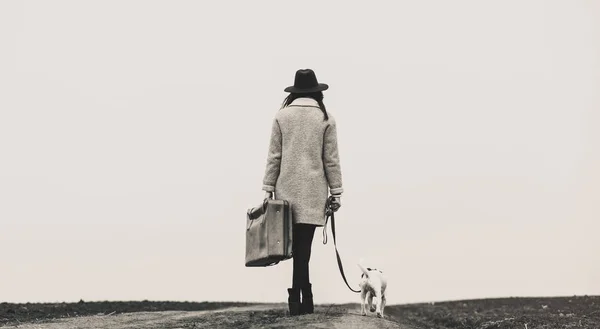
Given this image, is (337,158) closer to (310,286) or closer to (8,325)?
(310,286)

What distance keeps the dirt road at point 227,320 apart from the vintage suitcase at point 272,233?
23.4 inches

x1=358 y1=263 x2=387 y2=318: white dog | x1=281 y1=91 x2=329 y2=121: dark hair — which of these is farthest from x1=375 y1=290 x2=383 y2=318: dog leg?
x1=281 y1=91 x2=329 y2=121: dark hair

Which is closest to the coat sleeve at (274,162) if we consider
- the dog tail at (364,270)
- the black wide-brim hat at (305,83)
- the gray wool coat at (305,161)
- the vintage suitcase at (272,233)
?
the gray wool coat at (305,161)

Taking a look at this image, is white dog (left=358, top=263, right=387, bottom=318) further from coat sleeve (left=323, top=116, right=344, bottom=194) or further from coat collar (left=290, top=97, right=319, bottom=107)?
coat collar (left=290, top=97, right=319, bottom=107)

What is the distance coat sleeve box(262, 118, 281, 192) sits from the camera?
9648mm

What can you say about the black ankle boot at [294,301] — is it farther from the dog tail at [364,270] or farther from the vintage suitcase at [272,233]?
the dog tail at [364,270]

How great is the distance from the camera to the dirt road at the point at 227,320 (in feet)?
29.6

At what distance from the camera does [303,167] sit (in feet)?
31.2

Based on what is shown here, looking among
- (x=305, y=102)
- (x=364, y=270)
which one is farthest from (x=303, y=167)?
(x=364, y=270)

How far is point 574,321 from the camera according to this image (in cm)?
1109

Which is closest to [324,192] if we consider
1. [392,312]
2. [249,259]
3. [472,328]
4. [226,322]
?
[249,259]

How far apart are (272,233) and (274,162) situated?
0.70 m

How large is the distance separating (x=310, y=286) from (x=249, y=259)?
63 centimetres

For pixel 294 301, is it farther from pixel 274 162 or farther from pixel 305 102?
pixel 305 102
